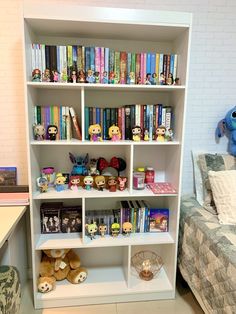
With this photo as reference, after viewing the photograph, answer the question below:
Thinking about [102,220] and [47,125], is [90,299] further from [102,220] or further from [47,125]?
[47,125]

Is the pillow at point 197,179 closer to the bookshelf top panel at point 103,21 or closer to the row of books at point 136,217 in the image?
the row of books at point 136,217

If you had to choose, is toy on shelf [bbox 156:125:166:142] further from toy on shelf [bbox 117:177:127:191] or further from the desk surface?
the desk surface

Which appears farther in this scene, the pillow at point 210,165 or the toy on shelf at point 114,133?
the pillow at point 210,165

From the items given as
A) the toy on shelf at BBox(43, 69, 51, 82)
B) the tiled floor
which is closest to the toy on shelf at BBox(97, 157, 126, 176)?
→ the toy on shelf at BBox(43, 69, 51, 82)

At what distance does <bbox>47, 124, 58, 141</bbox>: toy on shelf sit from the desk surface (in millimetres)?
500

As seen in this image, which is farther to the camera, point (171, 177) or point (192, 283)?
point (171, 177)

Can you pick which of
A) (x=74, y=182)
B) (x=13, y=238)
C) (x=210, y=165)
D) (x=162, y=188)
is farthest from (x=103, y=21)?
(x=13, y=238)

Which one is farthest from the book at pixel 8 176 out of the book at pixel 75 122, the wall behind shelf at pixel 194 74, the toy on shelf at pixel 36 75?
the toy on shelf at pixel 36 75

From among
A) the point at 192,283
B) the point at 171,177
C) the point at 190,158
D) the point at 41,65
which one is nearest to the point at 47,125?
the point at 41,65

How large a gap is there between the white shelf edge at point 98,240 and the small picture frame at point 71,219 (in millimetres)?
41

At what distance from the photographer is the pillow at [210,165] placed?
6.56 ft

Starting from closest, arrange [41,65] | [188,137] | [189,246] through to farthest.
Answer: [41,65] < [189,246] < [188,137]

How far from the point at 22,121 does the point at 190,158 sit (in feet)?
4.33

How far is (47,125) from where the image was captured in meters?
1.79
